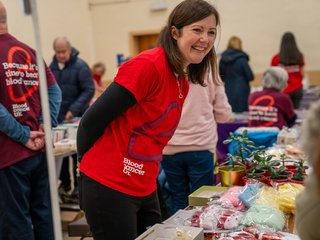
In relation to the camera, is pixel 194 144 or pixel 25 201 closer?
pixel 25 201

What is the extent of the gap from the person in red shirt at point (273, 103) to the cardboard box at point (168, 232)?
7.19 ft

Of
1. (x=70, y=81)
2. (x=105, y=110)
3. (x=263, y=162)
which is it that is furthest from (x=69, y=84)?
(x=105, y=110)

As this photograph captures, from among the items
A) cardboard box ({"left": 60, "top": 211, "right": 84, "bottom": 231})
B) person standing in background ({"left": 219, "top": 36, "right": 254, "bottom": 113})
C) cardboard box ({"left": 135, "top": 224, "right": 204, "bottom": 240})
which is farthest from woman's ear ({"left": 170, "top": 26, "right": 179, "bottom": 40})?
person standing in background ({"left": 219, "top": 36, "right": 254, "bottom": 113})

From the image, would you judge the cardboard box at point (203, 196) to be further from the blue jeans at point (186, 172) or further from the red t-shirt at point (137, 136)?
the blue jeans at point (186, 172)

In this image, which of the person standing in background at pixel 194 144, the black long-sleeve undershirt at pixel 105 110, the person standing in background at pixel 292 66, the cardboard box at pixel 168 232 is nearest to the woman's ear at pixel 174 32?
the black long-sleeve undershirt at pixel 105 110

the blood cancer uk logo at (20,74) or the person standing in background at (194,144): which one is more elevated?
the blood cancer uk logo at (20,74)

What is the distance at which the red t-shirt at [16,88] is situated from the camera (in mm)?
2182

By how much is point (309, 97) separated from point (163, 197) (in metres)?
3.25

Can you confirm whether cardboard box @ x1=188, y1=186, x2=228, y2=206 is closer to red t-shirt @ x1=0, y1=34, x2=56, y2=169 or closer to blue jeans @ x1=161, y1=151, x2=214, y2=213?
blue jeans @ x1=161, y1=151, x2=214, y2=213

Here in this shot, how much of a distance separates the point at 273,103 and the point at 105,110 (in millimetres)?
2296

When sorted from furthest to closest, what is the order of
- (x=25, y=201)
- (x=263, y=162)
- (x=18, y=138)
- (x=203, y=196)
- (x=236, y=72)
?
(x=236, y=72), (x=25, y=201), (x=18, y=138), (x=263, y=162), (x=203, y=196)

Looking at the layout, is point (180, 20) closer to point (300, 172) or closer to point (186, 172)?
point (300, 172)

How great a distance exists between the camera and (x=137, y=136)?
149 centimetres

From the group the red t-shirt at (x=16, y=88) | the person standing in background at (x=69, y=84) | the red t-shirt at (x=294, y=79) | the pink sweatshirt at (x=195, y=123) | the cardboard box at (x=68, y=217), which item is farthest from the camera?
the red t-shirt at (x=294, y=79)
